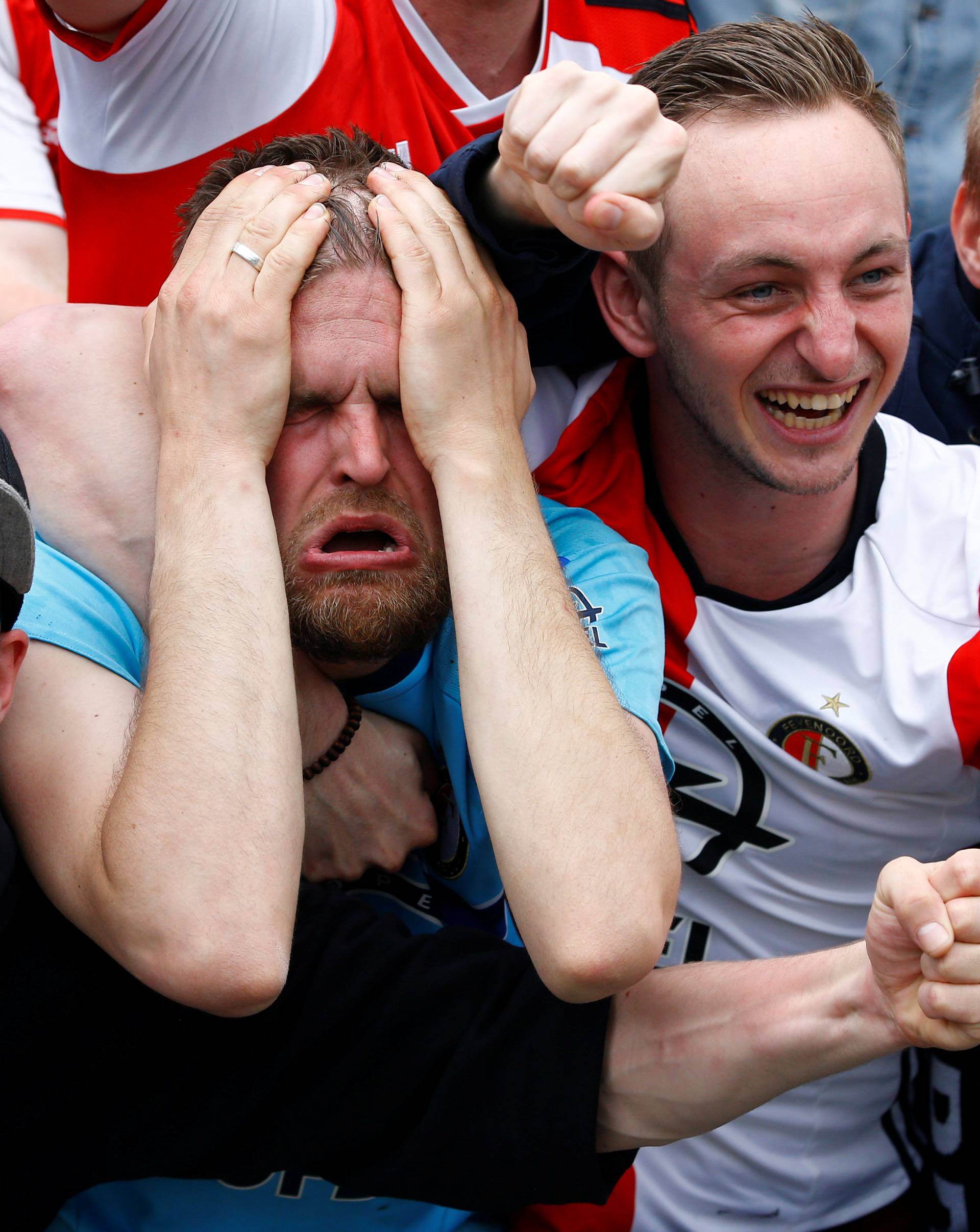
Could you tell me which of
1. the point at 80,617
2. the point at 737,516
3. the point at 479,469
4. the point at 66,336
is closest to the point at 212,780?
the point at 80,617

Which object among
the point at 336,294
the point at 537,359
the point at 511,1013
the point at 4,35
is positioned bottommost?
the point at 511,1013

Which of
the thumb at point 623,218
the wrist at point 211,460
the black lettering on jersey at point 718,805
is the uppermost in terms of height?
the thumb at point 623,218

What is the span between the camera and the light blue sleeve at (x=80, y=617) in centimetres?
153

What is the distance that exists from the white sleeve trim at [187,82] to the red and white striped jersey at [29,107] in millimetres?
89

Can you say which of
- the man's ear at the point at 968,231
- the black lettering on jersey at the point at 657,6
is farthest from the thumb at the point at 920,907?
the black lettering on jersey at the point at 657,6

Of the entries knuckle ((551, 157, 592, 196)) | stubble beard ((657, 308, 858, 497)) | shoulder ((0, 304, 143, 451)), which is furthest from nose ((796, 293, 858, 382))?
shoulder ((0, 304, 143, 451))

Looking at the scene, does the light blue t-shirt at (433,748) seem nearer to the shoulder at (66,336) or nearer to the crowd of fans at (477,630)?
the crowd of fans at (477,630)

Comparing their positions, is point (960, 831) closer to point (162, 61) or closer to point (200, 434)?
point (200, 434)

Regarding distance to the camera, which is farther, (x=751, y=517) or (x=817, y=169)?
(x=751, y=517)

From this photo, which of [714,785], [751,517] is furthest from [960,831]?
[751,517]

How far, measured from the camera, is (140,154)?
6.89 feet

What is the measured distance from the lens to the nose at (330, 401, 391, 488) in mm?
1645

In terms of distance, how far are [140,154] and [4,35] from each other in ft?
1.41

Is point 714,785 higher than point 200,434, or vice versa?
point 200,434
